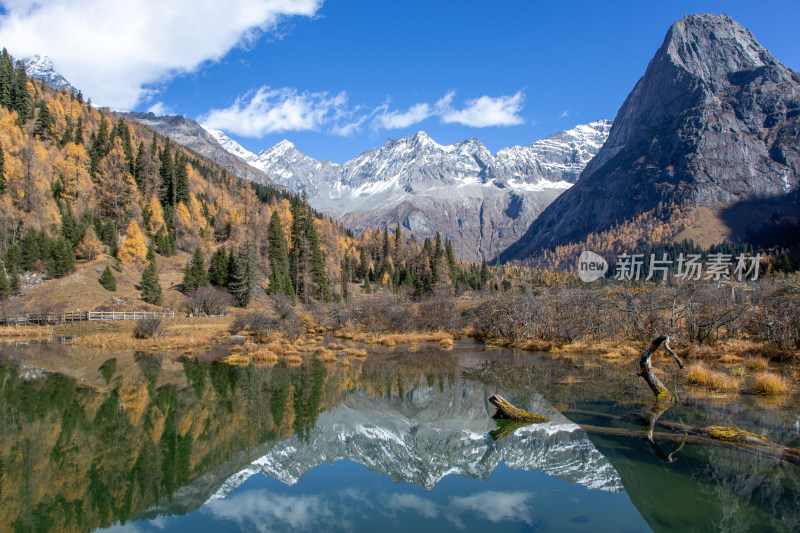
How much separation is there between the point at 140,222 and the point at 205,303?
29.1 m

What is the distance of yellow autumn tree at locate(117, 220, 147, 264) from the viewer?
65375 mm

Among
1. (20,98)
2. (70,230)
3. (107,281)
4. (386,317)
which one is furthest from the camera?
(20,98)

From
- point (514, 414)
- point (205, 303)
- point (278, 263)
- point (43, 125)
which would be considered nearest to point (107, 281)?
point (205, 303)

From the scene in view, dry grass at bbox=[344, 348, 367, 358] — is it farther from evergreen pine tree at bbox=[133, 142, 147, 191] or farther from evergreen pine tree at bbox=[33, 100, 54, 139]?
evergreen pine tree at bbox=[33, 100, 54, 139]

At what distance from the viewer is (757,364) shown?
23703mm

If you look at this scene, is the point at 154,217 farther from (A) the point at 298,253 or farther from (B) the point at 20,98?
(B) the point at 20,98

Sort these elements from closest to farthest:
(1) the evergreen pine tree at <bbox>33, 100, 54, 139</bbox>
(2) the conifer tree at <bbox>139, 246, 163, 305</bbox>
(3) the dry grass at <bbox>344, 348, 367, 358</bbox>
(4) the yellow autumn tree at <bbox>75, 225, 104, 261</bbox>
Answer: (3) the dry grass at <bbox>344, 348, 367, 358</bbox> < (2) the conifer tree at <bbox>139, 246, 163, 305</bbox> < (4) the yellow autumn tree at <bbox>75, 225, 104, 261</bbox> < (1) the evergreen pine tree at <bbox>33, 100, 54, 139</bbox>

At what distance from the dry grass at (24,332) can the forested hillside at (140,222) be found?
677 cm

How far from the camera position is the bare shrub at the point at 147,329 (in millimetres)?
42781

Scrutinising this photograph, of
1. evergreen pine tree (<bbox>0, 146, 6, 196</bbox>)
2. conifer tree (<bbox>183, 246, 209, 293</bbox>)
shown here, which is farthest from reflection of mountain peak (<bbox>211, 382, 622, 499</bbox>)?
evergreen pine tree (<bbox>0, 146, 6, 196</bbox>)

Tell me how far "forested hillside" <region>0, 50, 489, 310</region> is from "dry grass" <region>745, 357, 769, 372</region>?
57.3 metres

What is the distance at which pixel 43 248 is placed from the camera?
2228 inches

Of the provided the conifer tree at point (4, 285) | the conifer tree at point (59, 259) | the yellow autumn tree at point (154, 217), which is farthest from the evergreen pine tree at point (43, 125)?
the conifer tree at point (4, 285)

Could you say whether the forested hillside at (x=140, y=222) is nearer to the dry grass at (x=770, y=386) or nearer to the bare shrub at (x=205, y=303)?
the bare shrub at (x=205, y=303)
